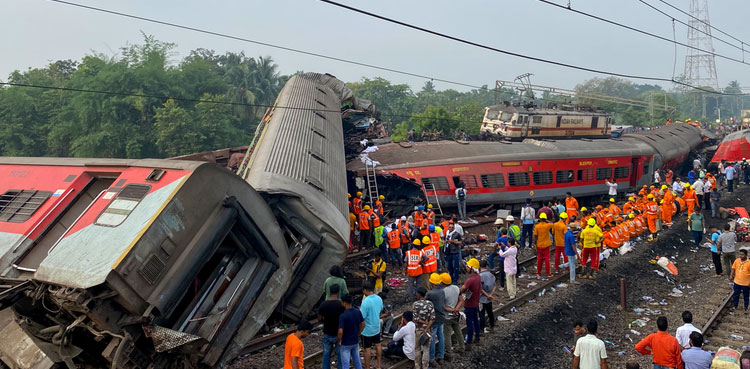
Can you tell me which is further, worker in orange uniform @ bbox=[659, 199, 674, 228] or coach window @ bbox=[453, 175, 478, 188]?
coach window @ bbox=[453, 175, 478, 188]

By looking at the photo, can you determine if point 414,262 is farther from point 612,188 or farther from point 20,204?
point 612,188

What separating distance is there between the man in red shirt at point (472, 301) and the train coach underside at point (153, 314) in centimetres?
334

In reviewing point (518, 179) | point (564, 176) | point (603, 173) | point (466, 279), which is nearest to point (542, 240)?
point (466, 279)

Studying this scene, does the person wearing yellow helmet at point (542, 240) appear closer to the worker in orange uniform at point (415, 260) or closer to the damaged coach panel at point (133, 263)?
the worker in orange uniform at point (415, 260)

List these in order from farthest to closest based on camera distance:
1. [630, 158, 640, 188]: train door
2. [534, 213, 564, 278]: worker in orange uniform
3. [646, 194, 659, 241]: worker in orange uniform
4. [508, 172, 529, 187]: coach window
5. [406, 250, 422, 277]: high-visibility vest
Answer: [630, 158, 640, 188]: train door, [508, 172, 529, 187]: coach window, [646, 194, 659, 241]: worker in orange uniform, [534, 213, 564, 278]: worker in orange uniform, [406, 250, 422, 277]: high-visibility vest

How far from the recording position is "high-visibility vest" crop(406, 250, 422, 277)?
440 inches

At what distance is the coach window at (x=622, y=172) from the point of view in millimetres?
25195

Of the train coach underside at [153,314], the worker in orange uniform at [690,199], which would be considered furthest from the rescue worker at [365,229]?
the worker in orange uniform at [690,199]

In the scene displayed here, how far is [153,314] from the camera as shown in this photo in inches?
256

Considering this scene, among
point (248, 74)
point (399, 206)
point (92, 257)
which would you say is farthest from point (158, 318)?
point (248, 74)

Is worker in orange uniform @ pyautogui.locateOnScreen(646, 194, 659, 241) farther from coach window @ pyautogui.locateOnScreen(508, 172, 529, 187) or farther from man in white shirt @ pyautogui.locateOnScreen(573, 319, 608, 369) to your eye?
man in white shirt @ pyautogui.locateOnScreen(573, 319, 608, 369)

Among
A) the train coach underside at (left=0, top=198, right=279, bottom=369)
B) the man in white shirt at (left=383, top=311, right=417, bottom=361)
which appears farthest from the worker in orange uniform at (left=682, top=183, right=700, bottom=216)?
the train coach underside at (left=0, top=198, right=279, bottom=369)

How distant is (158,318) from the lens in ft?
21.7

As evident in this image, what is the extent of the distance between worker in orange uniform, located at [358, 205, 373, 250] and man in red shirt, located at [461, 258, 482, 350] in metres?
6.23
